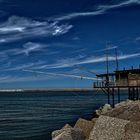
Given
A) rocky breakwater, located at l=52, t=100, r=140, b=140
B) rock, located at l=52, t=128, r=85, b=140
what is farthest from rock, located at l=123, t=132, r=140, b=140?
rock, located at l=52, t=128, r=85, b=140

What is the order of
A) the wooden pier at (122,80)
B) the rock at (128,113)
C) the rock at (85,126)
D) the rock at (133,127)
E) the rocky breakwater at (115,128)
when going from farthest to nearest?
the wooden pier at (122,80) < the rock at (85,126) < the rock at (128,113) < the rocky breakwater at (115,128) < the rock at (133,127)

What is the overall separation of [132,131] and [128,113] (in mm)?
2295

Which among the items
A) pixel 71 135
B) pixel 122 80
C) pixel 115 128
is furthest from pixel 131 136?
pixel 122 80

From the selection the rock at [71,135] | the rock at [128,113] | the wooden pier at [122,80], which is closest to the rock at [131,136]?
the rock at [128,113]

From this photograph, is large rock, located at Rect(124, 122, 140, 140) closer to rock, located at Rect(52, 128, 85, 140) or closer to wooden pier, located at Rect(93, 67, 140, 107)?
rock, located at Rect(52, 128, 85, 140)

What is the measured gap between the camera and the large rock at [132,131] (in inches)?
736

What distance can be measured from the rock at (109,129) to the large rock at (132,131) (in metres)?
0.22

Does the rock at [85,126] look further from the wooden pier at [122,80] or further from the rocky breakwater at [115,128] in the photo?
the wooden pier at [122,80]

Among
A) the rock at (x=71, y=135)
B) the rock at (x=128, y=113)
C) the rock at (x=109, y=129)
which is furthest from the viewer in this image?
the rock at (x=128, y=113)

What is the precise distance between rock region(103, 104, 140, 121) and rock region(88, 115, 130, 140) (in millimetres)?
1216

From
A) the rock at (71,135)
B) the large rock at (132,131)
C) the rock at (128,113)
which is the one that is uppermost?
the rock at (128,113)

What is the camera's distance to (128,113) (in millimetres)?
21109

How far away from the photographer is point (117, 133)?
1941cm

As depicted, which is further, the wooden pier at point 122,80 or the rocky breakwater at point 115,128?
the wooden pier at point 122,80
